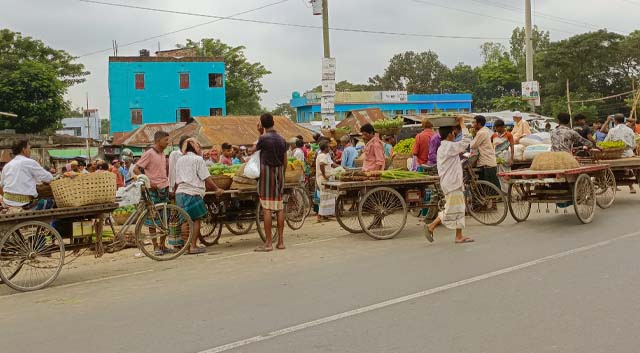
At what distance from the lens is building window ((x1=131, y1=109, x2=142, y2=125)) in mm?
50000

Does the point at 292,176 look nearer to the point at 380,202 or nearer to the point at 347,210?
the point at 347,210

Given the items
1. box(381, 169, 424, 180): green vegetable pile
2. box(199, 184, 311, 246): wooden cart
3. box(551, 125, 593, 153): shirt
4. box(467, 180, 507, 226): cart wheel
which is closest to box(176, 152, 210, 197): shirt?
box(199, 184, 311, 246): wooden cart

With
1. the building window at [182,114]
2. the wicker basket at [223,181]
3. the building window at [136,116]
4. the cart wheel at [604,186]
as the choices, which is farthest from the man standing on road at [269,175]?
the building window at [182,114]

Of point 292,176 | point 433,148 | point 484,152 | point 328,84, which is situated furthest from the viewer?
point 328,84

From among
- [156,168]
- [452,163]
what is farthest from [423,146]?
[156,168]

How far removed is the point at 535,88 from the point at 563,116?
1240cm

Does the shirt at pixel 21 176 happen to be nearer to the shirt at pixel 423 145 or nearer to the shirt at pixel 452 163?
the shirt at pixel 452 163

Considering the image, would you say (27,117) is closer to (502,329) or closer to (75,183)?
(75,183)

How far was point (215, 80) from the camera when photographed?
2008 inches

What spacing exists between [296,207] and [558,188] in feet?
15.5

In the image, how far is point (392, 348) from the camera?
478 cm

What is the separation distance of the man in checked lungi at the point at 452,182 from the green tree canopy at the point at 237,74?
4603cm

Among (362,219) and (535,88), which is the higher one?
(535,88)

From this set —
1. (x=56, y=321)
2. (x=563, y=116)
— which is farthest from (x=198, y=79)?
(x=56, y=321)
